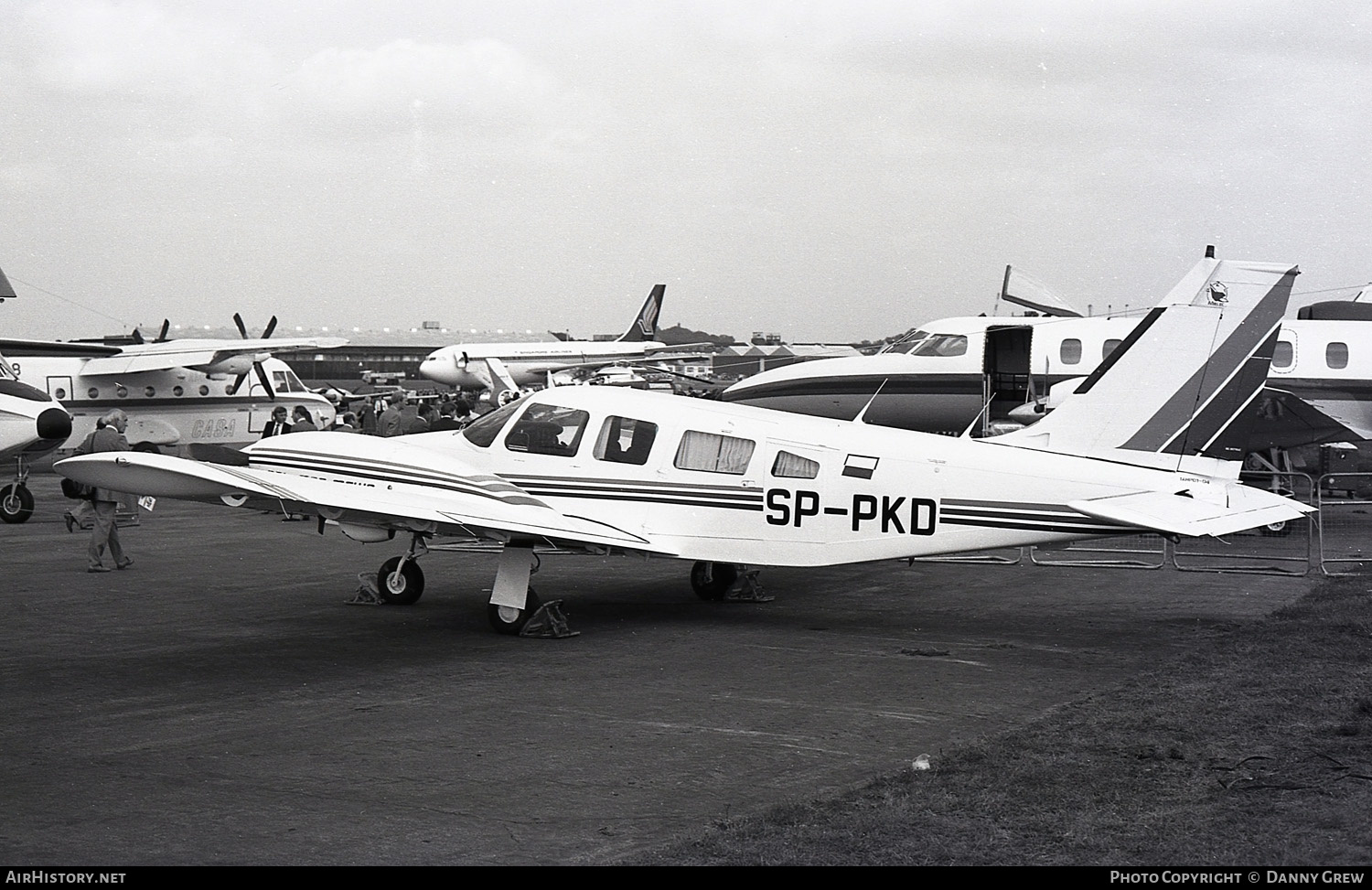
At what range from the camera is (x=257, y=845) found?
6164 millimetres

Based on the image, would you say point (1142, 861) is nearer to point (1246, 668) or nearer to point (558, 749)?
point (558, 749)

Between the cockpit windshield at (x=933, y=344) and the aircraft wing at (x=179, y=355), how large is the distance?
665 inches

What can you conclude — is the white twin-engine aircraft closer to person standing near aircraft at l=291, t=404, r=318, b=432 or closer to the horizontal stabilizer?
the horizontal stabilizer

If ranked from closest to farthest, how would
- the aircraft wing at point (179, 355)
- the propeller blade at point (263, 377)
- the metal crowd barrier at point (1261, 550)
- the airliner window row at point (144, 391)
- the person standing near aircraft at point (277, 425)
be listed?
the metal crowd barrier at point (1261, 550) < the person standing near aircraft at point (277, 425) < the airliner window row at point (144, 391) < the aircraft wing at point (179, 355) < the propeller blade at point (263, 377)

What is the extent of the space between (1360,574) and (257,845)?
14.5 meters

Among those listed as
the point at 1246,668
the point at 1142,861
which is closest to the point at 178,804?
the point at 1142,861

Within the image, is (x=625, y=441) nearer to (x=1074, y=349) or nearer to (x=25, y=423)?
(x=1074, y=349)

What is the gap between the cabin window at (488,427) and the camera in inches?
545

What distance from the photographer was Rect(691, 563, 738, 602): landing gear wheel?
14.5m

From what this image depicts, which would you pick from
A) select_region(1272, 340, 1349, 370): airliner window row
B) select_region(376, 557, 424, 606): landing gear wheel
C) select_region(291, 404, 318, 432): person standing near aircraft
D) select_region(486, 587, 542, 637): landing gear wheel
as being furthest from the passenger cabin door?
select_region(291, 404, 318, 432): person standing near aircraft

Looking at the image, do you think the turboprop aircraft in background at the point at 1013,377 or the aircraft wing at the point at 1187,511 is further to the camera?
the turboprop aircraft in background at the point at 1013,377

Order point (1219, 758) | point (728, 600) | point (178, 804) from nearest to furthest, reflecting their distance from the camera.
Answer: point (178, 804) < point (1219, 758) < point (728, 600)

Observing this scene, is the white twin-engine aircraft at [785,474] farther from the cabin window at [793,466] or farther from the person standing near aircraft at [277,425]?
the person standing near aircraft at [277,425]

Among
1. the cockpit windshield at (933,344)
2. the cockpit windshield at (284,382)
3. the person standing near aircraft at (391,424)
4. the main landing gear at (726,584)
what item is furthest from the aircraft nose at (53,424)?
the cockpit windshield at (933,344)
